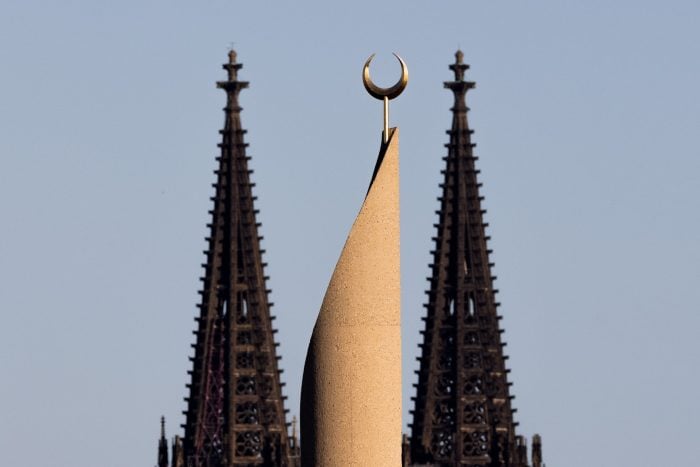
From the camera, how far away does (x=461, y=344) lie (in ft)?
414

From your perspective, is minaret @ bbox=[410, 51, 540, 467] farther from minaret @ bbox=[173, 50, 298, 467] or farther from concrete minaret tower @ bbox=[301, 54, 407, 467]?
concrete minaret tower @ bbox=[301, 54, 407, 467]

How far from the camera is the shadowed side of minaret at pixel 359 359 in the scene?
118 feet

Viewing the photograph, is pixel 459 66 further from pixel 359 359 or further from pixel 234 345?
pixel 359 359

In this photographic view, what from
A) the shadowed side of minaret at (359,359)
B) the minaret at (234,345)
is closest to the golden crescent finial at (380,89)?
the shadowed side of minaret at (359,359)

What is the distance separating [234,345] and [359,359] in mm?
90592

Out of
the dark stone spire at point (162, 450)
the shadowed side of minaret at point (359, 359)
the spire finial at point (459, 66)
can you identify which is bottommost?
the shadowed side of minaret at point (359, 359)

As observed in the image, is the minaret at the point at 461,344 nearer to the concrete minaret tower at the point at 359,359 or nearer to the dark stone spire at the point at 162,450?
the dark stone spire at the point at 162,450

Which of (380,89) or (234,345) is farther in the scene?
(234,345)

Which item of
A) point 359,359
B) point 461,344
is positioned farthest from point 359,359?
point 461,344

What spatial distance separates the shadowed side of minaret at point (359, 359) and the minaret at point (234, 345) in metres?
86.3

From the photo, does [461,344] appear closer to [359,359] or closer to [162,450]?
[162,450]

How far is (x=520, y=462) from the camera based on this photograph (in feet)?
419

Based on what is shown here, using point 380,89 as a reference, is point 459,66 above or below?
above

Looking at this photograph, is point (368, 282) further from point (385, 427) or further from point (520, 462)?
point (520, 462)
